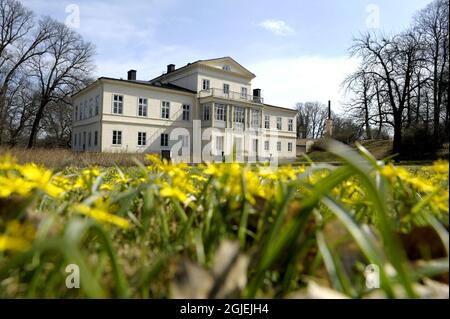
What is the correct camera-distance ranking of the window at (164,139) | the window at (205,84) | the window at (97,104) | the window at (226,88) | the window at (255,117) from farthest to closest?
the window at (255,117) < the window at (226,88) < the window at (205,84) < the window at (164,139) < the window at (97,104)

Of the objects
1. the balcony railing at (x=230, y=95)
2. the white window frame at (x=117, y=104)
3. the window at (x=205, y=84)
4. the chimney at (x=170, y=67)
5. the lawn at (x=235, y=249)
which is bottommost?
the lawn at (x=235, y=249)

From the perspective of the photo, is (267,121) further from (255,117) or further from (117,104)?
(117,104)

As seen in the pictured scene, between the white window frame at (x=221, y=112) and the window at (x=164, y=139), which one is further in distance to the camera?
the white window frame at (x=221, y=112)

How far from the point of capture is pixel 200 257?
485 millimetres

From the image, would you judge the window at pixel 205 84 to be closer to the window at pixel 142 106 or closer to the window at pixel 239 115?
the window at pixel 239 115

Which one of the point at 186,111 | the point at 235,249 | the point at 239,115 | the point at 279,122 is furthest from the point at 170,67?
the point at 235,249

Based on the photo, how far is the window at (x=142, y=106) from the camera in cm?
2561

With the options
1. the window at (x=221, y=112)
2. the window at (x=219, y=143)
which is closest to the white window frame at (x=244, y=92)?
the window at (x=221, y=112)

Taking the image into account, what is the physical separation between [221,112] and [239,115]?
84.7 inches

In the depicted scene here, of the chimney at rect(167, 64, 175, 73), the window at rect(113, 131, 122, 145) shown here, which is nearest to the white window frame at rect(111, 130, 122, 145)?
the window at rect(113, 131, 122, 145)

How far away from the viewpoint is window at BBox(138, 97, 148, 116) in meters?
25.6

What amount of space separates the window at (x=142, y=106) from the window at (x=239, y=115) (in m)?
7.94

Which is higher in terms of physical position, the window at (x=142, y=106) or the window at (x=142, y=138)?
the window at (x=142, y=106)
